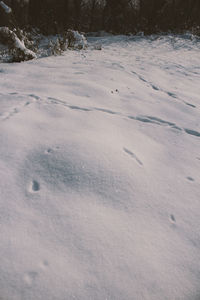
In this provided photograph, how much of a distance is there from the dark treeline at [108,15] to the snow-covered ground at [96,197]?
5393mm

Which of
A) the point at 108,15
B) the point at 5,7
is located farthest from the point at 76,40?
the point at 108,15

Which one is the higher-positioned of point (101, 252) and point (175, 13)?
point (175, 13)

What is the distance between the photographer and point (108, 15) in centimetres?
713

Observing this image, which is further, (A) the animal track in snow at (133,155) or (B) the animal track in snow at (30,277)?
(A) the animal track in snow at (133,155)

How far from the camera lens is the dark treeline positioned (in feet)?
21.0

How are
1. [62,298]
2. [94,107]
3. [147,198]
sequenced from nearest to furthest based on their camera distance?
[62,298] → [147,198] → [94,107]

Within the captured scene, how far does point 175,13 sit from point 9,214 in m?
8.97

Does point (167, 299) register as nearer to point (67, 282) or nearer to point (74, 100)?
point (67, 282)

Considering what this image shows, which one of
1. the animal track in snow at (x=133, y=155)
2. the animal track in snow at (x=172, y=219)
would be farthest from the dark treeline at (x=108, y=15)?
the animal track in snow at (x=172, y=219)

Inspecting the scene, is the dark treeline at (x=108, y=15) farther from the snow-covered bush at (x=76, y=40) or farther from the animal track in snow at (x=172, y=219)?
the animal track in snow at (x=172, y=219)

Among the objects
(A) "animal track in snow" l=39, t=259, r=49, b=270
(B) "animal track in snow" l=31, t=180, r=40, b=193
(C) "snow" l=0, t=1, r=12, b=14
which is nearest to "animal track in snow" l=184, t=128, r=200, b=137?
(B) "animal track in snow" l=31, t=180, r=40, b=193

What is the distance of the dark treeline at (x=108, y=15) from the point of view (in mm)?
6391

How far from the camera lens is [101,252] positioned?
Answer: 2.92ft

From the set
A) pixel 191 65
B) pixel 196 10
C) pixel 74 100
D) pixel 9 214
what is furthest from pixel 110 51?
pixel 9 214
